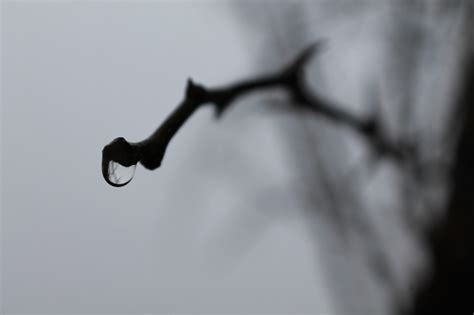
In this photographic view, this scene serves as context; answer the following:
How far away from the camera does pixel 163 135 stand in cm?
28

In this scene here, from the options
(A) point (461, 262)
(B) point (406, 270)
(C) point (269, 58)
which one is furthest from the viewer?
(C) point (269, 58)

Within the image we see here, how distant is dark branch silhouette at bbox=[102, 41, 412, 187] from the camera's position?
0.84 ft

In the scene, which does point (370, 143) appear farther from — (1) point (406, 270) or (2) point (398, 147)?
(1) point (406, 270)

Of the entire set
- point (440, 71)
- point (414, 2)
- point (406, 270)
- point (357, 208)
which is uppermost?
point (414, 2)

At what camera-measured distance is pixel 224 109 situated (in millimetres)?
406

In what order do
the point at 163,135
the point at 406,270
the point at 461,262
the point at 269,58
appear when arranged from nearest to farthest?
the point at 163,135 < the point at 461,262 < the point at 406,270 < the point at 269,58

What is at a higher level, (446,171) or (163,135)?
(163,135)

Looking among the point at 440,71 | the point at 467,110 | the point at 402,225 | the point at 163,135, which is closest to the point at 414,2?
the point at 440,71

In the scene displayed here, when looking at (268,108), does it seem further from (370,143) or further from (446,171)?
(446,171)

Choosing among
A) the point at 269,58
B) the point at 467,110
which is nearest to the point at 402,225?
the point at 467,110

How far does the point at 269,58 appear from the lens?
0.92 meters

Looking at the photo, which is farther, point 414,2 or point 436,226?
point 414,2

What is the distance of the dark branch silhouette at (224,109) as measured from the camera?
0.84ft

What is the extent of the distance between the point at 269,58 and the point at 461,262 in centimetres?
46
